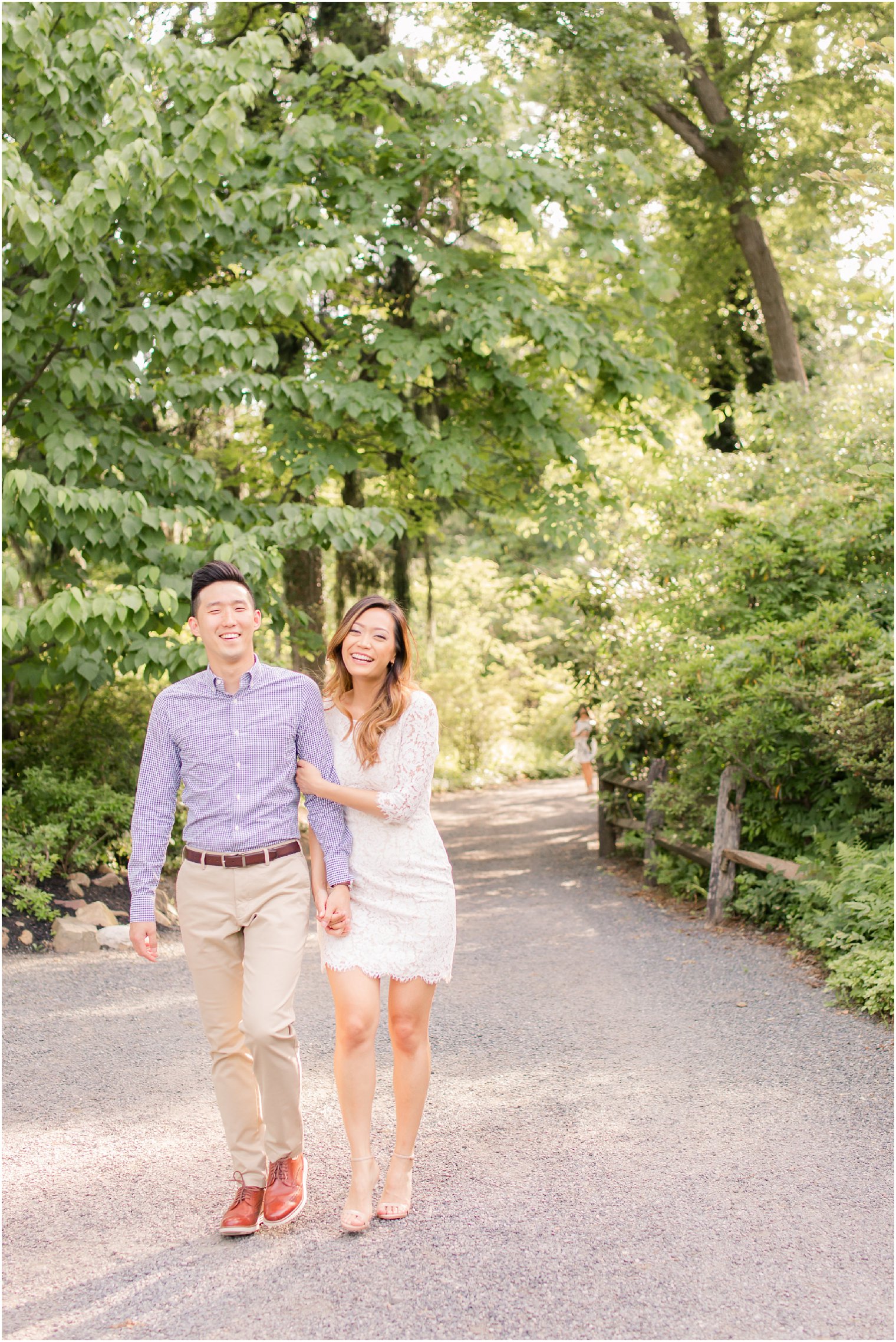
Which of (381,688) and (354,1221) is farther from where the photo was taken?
(381,688)

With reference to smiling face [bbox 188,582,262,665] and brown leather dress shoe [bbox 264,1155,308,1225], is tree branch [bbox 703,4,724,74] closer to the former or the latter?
smiling face [bbox 188,582,262,665]

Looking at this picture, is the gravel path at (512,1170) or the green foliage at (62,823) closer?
the gravel path at (512,1170)

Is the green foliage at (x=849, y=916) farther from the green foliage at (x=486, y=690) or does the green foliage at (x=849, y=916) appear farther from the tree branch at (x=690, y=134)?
the green foliage at (x=486, y=690)

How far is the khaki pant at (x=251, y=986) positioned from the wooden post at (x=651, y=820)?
638 cm

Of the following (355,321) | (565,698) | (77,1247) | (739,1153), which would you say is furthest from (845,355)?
(77,1247)

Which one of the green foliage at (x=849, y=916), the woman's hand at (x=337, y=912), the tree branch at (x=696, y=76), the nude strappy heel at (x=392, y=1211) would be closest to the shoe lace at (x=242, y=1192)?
the nude strappy heel at (x=392, y=1211)

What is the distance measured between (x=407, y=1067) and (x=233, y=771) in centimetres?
104


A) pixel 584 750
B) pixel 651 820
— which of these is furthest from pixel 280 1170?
pixel 584 750

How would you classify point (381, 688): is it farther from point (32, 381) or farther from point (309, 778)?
point (32, 381)

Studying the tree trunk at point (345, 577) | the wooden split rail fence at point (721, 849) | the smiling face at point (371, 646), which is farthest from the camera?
the tree trunk at point (345, 577)

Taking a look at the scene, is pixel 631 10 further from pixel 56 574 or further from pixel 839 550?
pixel 56 574

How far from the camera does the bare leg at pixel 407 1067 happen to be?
3.38 metres

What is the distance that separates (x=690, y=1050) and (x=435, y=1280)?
93.0 inches

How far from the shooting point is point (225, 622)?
335cm
